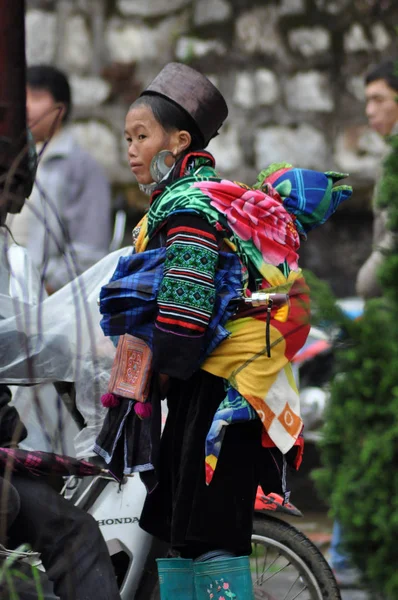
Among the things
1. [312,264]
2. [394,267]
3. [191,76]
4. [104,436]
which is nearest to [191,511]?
[104,436]

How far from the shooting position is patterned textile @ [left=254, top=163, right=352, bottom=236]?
3084mm

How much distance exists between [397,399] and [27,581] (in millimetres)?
1051

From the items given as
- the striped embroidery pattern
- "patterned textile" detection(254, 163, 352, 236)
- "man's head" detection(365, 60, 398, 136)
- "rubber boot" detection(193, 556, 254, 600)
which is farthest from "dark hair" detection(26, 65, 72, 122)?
"rubber boot" detection(193, 556, 254, 600)

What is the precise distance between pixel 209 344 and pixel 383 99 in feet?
8.34

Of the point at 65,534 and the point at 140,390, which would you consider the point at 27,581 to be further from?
the point at 140,390

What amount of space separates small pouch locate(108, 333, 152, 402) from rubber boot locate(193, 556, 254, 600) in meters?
0.46

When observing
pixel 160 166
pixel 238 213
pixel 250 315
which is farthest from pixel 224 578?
pixel 160 166

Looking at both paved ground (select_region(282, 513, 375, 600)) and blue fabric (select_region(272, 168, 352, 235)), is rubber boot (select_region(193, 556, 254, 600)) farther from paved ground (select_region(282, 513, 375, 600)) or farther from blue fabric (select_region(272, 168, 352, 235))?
paved ground (select_region(282, 513, 375, 600))

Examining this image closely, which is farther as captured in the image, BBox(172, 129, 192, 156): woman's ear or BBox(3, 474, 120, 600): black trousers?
BBox(172, 129, 192, 156): woman's ear

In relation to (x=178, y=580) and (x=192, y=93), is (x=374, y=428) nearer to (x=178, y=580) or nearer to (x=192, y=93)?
(x=178, y=580)

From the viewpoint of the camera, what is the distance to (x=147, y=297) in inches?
114

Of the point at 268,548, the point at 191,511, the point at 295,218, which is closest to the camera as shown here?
the point at 191,511

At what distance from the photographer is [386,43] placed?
659 centimetres

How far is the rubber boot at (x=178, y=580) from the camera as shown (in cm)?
309
